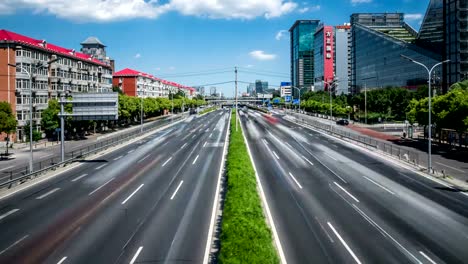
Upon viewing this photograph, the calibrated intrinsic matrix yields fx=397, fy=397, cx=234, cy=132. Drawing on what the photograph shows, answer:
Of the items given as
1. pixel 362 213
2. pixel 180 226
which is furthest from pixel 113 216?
pixel 362 213

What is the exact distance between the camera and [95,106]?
44844 mm

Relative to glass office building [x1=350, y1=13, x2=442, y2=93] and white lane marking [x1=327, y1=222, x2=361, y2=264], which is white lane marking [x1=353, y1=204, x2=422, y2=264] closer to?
white lane marking [x1=327, y1=222, x2=361, y2=264]

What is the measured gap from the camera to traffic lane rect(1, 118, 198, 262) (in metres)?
22.8

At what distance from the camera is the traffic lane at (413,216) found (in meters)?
19.2

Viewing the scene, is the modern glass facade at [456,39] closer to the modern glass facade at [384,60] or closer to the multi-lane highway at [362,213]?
the modern glass facade at [384,60]

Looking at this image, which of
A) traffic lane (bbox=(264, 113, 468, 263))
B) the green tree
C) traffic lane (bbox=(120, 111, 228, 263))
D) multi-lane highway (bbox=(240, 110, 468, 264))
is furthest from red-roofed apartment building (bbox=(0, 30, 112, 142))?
traffic lane (bbox=(264, 113, 468, 263))

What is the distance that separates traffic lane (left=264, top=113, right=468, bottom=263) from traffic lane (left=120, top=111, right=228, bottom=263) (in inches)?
404

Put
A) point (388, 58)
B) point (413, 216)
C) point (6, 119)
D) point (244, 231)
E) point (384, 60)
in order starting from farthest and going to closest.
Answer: point (384, 60)
point (388, 58)
point (6, 119)
point (413, 216)
point (244, 231)

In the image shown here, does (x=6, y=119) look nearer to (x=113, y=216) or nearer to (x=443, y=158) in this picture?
(x=113, y=216)

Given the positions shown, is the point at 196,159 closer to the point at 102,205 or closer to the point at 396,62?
the point at 102,205

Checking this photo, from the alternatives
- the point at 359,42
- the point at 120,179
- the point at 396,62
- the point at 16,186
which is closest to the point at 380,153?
the point at 120,179

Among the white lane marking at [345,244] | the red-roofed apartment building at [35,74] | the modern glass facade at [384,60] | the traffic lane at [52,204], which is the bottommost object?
the white lane marking at [345,244]

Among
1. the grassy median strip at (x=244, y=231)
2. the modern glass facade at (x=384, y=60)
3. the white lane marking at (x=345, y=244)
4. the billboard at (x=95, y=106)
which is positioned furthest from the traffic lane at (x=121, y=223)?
the modern glass facade at (x=384, y=60)

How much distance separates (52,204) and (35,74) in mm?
57030
